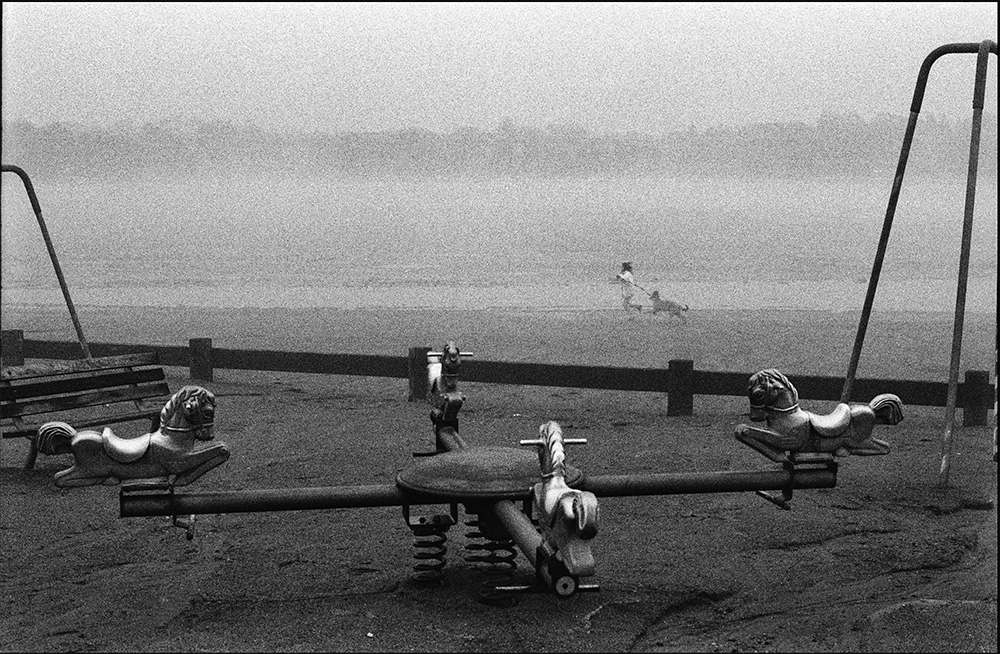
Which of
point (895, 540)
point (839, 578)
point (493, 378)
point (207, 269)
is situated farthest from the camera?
point (207, 269)

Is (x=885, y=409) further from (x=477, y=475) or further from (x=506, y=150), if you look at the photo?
(x=506, y=150)

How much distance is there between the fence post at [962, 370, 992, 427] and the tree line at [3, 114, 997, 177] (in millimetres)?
19761

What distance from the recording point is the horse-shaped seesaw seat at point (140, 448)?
332 cm

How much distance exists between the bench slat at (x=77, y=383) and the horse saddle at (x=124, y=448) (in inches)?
107

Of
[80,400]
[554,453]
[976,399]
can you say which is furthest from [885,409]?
[80,400]

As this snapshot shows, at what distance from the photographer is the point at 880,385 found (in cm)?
669

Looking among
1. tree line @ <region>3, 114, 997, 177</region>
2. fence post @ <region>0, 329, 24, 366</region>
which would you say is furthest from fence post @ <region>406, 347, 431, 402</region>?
tree line @ <region>3, 114, 997, 177</region>

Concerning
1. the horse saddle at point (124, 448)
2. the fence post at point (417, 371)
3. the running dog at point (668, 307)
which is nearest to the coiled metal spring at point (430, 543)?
the horse saddle at point (124, 448)

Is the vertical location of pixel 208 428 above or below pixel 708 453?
above

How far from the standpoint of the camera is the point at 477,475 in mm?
3637

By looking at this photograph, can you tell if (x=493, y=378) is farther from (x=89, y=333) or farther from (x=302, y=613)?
(x=89, y=333)

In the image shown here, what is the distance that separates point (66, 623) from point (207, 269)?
18250 millimetres

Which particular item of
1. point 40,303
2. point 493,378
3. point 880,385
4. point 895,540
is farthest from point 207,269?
point 895,540

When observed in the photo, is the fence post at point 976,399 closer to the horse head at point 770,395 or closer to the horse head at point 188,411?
the horse head at point 770,395
